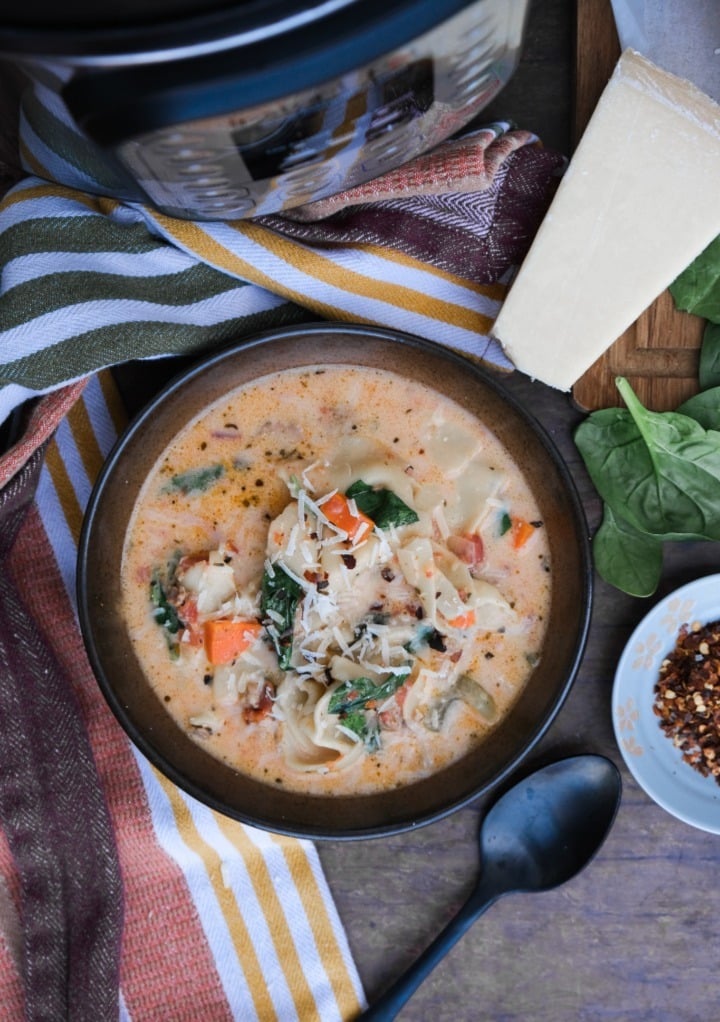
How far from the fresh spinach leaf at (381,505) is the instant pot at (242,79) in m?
0.95

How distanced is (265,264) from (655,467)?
0.97 metres

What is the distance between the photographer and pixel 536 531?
2303 mm

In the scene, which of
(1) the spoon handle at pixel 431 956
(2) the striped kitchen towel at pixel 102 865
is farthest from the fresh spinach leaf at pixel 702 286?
(1) the spoon handle at pixel 431 956

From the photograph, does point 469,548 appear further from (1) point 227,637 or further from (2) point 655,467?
(1) point 227,637

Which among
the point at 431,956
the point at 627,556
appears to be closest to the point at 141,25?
the point at 627,556

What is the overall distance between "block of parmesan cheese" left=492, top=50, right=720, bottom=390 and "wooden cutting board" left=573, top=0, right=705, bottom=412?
0.17 m

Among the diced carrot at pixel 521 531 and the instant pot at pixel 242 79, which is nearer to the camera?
the instant pot at pixel 242 79

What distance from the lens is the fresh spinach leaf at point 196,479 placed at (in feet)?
7.42

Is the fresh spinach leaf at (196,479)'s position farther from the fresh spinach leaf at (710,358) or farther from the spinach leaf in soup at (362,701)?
the fresh spinach leaf at (710,358)

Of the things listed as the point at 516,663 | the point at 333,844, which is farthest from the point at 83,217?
the point at 333,844

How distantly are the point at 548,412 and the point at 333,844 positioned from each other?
120 cm

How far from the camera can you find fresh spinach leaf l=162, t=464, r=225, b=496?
89.0 inches

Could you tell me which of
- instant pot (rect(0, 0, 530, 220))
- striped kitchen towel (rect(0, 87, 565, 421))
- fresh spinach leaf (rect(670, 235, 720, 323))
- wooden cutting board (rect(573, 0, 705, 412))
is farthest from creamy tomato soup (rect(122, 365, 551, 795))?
instant pot (rect(0, 0, 530, 220))

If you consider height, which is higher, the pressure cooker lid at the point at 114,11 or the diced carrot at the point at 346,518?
the pressure cooker lid at the point at 114,11
